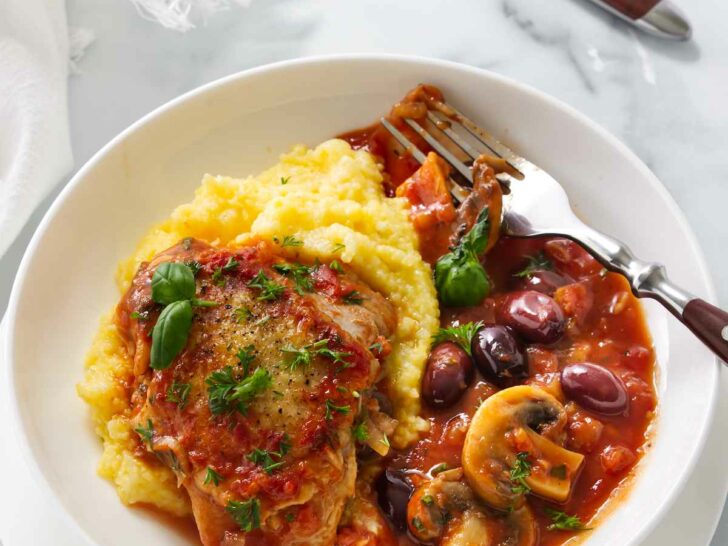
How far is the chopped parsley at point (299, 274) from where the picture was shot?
17.2 feet

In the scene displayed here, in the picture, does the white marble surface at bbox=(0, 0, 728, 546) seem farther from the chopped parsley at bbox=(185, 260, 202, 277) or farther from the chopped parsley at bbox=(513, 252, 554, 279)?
the chopped parsley at bbox=(185, 260, 202, 277)

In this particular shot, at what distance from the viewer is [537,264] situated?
5922 millimetres

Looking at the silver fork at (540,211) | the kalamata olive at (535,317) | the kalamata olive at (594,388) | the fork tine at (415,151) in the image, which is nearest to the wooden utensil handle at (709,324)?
the silver fork at (540,211)

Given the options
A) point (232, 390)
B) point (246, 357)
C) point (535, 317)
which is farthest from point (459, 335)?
point (232, 390)

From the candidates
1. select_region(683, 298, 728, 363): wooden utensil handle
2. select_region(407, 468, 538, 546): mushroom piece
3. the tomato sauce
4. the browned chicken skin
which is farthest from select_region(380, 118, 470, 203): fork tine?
select_region(407, 468, 538, 546): mushroom piece

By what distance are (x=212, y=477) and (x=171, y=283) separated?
115 centimetres

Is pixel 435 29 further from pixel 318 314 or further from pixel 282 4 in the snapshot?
pixel 318 314

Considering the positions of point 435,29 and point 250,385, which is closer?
point 250,385

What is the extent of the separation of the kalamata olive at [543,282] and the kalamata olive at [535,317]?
20 cm

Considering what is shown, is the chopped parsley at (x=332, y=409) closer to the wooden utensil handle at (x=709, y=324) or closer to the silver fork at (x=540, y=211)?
the silver fork at (x=540, y=211)

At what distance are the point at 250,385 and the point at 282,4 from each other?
4579 millimetres

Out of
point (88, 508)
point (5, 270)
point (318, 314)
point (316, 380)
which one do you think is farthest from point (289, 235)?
point (5, 270)

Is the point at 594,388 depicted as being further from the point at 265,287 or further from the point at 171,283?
the point at 171,283

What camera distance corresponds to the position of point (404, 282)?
5684 millimetres
